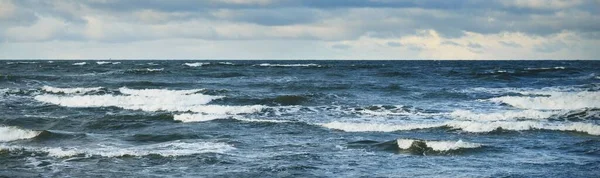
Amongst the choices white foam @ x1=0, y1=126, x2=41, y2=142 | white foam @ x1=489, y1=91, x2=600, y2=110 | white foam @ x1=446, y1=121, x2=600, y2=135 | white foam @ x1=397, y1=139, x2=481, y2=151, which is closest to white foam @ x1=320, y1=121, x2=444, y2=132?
white foam @ x1=446, y1=121, x2=600, y2=135

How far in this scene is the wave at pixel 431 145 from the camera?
15578 mm

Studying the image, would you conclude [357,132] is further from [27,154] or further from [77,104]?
[77,104]

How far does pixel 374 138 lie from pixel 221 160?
5.05 metres

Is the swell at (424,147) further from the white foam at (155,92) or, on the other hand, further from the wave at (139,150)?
the white foam at (155,92)

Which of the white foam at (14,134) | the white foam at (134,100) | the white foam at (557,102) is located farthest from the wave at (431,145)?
the white foam at (134,100)

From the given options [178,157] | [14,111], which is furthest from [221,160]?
[14,111]

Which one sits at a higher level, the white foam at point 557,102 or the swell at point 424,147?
the white foam at point 557,102

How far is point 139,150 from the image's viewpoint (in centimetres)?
1592

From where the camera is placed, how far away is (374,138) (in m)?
17.9

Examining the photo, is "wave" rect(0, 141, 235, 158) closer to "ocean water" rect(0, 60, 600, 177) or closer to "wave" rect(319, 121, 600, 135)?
"ocean water" rect(0, 60, 600, 177)

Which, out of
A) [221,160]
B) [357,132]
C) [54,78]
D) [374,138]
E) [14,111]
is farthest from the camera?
[54,78]

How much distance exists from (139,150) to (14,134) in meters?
5.26

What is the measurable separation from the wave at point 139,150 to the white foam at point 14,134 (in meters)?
2.03

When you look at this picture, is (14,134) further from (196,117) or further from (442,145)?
(442,145)
